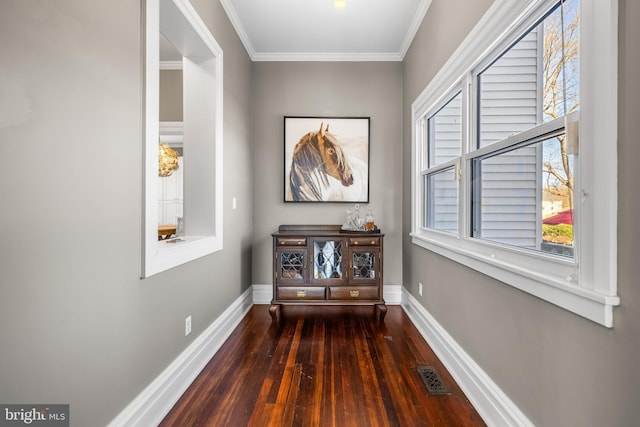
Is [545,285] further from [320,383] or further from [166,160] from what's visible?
[166,160]

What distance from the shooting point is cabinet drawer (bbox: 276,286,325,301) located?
2.96 m

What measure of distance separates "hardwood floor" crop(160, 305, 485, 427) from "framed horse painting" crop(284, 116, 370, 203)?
55.6 inches

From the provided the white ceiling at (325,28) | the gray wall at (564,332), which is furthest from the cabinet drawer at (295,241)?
the white ceiling at (325,28)

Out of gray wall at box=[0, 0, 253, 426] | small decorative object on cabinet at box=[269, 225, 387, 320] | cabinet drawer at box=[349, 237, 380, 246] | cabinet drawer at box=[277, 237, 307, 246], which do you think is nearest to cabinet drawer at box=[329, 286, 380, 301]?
small decorative object on cabinet at box=[269, 225, 387, 320]

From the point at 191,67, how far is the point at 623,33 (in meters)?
Result: 2.43

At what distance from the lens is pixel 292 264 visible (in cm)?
299

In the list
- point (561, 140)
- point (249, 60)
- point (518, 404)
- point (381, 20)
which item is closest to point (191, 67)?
point (249, 60)

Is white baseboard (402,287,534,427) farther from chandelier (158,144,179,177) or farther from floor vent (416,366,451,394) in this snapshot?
chandelier (158,144,179,177)

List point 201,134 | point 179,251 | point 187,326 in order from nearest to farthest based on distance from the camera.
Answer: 1. point 179,251
2. point 187,326
3. point 201,134

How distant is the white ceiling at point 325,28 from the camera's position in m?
2.66

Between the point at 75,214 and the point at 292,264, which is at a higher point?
the point at 75,214

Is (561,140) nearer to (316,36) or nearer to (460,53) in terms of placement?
(460,53)

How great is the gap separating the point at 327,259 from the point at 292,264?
1.12 ft

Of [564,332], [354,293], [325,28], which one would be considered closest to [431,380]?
[564,332]
